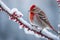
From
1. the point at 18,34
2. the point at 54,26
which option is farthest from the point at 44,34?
the point at 18,34

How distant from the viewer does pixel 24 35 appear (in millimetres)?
2232

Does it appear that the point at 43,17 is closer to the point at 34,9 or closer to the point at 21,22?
the point at 34,9

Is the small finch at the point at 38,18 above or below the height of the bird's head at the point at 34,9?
below

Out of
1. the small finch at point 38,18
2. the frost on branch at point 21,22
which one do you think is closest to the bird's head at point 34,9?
the small finch at point 38,18

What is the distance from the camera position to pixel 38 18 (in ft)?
7.23

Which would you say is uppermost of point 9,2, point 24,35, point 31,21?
point 9,2

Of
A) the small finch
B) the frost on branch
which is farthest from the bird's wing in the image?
the frost on branch

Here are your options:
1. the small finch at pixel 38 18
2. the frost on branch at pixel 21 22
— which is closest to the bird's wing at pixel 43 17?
the small finch at pixel 38 18

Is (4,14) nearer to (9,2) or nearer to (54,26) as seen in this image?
(9,2)

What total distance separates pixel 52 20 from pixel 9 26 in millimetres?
462

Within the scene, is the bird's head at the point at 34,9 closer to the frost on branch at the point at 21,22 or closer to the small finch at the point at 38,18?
the small finch at the point at 38,18

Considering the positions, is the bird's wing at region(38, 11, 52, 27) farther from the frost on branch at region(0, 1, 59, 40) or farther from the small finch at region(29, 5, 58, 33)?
the frost on branch at region(0, 1, 59, 40)

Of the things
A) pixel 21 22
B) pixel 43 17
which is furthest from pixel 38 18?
pixel 21 22

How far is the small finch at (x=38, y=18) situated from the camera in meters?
2.21
